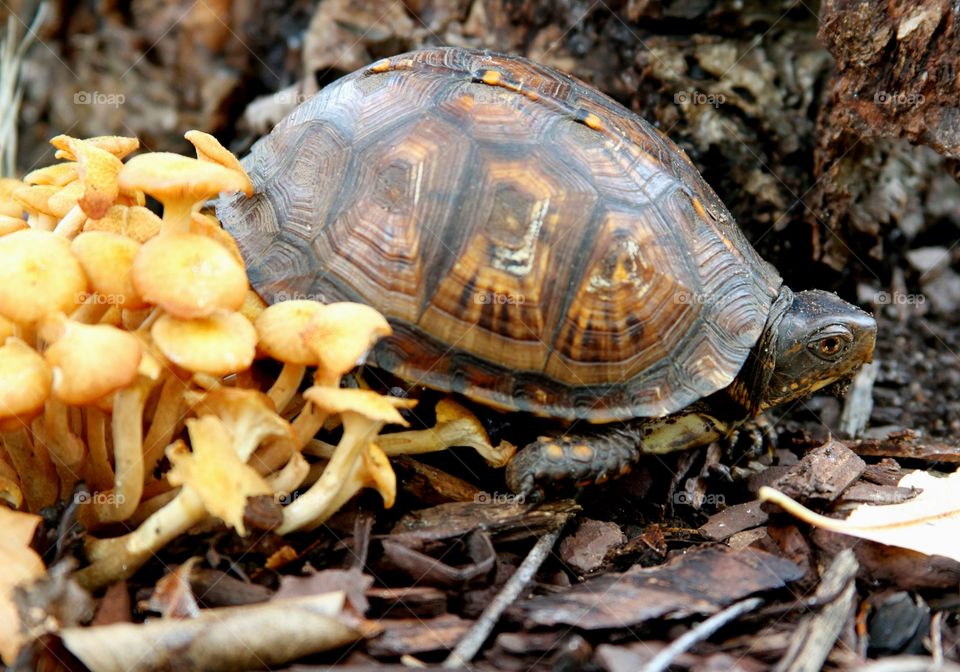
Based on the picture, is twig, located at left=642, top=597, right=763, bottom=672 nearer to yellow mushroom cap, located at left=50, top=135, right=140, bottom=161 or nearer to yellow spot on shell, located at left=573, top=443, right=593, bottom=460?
yellow spot on shell, located at left=573, top=443, right=593, bottom=460

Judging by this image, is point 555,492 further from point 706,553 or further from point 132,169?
point 132,169

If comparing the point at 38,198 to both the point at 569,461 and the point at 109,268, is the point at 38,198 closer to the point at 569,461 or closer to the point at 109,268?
the point at 109,268

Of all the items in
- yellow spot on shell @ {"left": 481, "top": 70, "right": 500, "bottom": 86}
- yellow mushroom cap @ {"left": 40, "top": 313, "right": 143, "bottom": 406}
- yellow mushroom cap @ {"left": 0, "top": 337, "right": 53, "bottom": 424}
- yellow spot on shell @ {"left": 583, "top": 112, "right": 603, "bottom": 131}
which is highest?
yellow spot on shell @ {"left": 481, "top": 70, "right": 500, "bottom": 86}

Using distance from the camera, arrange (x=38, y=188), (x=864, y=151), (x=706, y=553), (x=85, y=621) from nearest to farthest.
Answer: (x=85, y=621) → (x=706, y=553) → (x=38, y=188) → (x=864, y=151)

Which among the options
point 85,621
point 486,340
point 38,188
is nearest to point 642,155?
point 486,340

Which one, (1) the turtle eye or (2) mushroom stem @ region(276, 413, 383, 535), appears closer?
(2) mushroom stem @ region(276, 413, 383, 535)

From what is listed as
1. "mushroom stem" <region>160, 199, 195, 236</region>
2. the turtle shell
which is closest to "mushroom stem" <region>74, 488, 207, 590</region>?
"mushroom stem" <region>160, 199, 195, 236</region>

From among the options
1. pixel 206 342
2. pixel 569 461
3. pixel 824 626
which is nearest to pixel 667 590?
pixel 824 626

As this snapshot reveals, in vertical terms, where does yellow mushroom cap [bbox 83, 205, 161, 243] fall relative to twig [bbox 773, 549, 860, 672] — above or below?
above
